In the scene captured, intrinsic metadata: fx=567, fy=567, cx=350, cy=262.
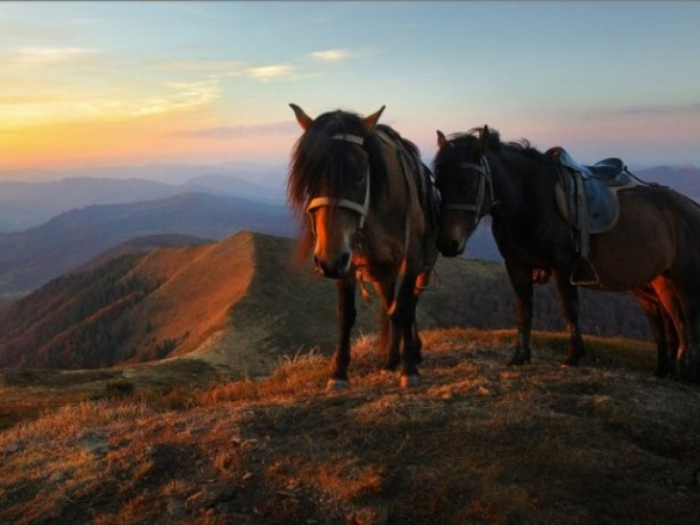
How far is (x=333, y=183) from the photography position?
5055 millimetres

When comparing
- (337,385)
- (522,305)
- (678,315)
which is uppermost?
(522,305)

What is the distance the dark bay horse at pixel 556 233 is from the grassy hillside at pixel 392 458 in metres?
0.99

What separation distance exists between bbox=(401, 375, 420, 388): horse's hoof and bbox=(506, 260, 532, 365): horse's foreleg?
181cm

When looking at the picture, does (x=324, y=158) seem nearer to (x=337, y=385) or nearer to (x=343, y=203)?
(x=343, y=203)

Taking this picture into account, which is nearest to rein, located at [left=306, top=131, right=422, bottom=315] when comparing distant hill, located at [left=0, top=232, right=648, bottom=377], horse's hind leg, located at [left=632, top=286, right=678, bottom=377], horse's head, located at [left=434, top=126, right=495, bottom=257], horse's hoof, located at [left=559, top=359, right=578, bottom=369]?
horse's head, located at [left=434, top=126, right=495, bottom=257]

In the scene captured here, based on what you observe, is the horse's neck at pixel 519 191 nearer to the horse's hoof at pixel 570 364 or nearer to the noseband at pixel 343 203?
the horse's hoof at pixel 570 364

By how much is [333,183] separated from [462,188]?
1977mm

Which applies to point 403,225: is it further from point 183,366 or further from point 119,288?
point 119,288

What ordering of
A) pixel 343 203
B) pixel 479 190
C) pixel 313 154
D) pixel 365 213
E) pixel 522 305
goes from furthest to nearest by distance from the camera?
1. pixel 522 305
2. pixel 479 190
3. pixel 365 213
4. pixel 313 154
5. pixel 343 203

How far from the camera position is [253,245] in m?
93.8

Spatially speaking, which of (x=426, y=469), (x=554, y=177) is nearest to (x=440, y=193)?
(x=554, y=177)

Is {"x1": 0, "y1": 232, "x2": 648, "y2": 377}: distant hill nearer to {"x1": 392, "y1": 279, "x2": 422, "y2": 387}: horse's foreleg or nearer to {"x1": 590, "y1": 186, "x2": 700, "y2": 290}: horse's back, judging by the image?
{"x1": 392, "y1": 279, "x2": 422, "y2": 387}: horse's foreleg

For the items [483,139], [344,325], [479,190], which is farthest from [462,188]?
[344,325]

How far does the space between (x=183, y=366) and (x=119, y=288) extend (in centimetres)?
8666
